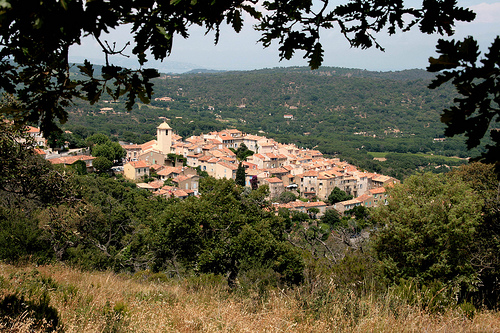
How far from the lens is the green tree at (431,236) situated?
7.69m

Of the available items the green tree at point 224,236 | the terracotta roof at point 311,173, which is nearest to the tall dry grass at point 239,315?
the green tree at point 224,236

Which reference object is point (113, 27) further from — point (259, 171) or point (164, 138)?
point (164, 138)

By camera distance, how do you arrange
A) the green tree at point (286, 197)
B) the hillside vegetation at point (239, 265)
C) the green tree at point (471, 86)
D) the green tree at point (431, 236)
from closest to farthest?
the green tree at point (471, 86), the hillside vegetation at point (239, 265), the green tree at point (431, 236), the green tree at point (286, 197)

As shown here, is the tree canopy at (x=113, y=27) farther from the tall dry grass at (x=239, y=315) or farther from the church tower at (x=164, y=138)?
the church tower at (x=164, y=138)

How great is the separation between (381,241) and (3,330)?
8.02 m

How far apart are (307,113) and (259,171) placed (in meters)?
95.5

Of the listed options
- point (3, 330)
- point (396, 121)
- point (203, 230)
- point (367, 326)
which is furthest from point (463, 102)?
point (396, 121)

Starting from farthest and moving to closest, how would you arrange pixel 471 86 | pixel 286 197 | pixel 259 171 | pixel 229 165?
1. pixel 259 171
2. pixel 229 165
3. pixel 286 197
4. pixel 471 86

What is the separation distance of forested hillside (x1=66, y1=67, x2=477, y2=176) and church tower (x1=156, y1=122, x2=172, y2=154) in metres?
15.8

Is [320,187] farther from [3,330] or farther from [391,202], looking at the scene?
[3,330]

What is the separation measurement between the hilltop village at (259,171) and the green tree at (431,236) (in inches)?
1145

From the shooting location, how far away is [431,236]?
8031 millimetres

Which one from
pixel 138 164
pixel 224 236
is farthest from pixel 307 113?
pixel 224 236

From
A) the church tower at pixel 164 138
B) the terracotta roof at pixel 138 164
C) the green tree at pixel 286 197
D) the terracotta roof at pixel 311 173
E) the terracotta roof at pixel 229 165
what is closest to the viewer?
the terracotta roof at pixel 138 164
